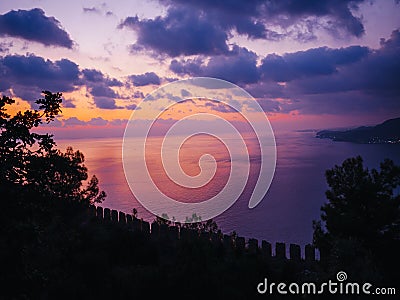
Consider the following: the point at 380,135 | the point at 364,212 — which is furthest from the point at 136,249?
the point at 380,135

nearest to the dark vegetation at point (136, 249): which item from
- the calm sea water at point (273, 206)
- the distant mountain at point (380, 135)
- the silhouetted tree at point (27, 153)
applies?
the silhouetted tree at point (27, 153)

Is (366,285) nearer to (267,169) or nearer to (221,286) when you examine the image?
(221,286)

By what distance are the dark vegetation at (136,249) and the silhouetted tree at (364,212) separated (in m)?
0.03

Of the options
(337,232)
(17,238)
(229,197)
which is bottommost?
(229,197)

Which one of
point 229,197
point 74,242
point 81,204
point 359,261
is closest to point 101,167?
point 229,197

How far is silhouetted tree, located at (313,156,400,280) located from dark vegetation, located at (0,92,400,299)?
31mm

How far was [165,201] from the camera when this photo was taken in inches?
1598

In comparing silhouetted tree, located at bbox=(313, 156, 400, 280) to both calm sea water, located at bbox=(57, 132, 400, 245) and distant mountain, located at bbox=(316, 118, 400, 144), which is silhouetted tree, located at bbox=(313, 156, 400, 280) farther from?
distant mountain, located at bbox=(316, 118, 400, 144)

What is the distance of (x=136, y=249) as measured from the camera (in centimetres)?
1214

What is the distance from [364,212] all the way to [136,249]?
722 cm

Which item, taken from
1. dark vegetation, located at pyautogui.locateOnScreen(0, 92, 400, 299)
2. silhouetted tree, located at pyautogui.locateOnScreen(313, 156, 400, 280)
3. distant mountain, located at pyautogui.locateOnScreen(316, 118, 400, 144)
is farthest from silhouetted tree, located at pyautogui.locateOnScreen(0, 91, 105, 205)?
distant mountain, located at pyautogui.locateOnScreen(316, 118, 400, 144)

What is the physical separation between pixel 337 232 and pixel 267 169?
2429 inches

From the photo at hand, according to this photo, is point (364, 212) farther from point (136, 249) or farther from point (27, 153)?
point (27, 153)

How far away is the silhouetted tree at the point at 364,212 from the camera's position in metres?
11.9
